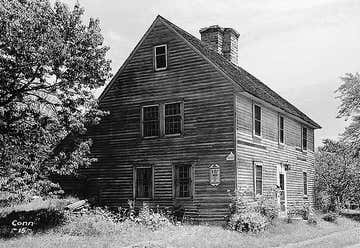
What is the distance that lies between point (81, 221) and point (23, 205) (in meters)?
5.35

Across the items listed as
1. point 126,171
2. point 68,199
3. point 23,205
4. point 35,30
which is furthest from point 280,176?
point 35,30

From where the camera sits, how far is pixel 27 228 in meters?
20.5

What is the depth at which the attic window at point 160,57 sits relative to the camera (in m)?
26.5

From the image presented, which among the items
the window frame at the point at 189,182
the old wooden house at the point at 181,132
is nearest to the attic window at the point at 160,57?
the old wooden house at the point at 181,132

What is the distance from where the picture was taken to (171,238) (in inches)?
740

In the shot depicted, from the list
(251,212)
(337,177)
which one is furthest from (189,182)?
(337,177)

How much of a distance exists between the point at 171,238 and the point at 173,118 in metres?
8.46

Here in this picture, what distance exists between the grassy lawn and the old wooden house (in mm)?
2781

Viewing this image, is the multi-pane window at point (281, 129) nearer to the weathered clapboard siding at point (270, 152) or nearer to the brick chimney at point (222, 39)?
the weathered clapboard siding at point (270, 152)

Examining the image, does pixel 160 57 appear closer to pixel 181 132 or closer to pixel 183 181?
pixel 181 132

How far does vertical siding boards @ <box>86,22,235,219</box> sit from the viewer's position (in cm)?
2441

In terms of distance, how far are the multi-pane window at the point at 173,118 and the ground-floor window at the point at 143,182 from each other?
2.27 meters

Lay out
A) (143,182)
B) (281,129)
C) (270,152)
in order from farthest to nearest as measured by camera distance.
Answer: (281,129)
(270,152)
(143,182)

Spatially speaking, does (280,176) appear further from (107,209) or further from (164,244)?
(164,244)
